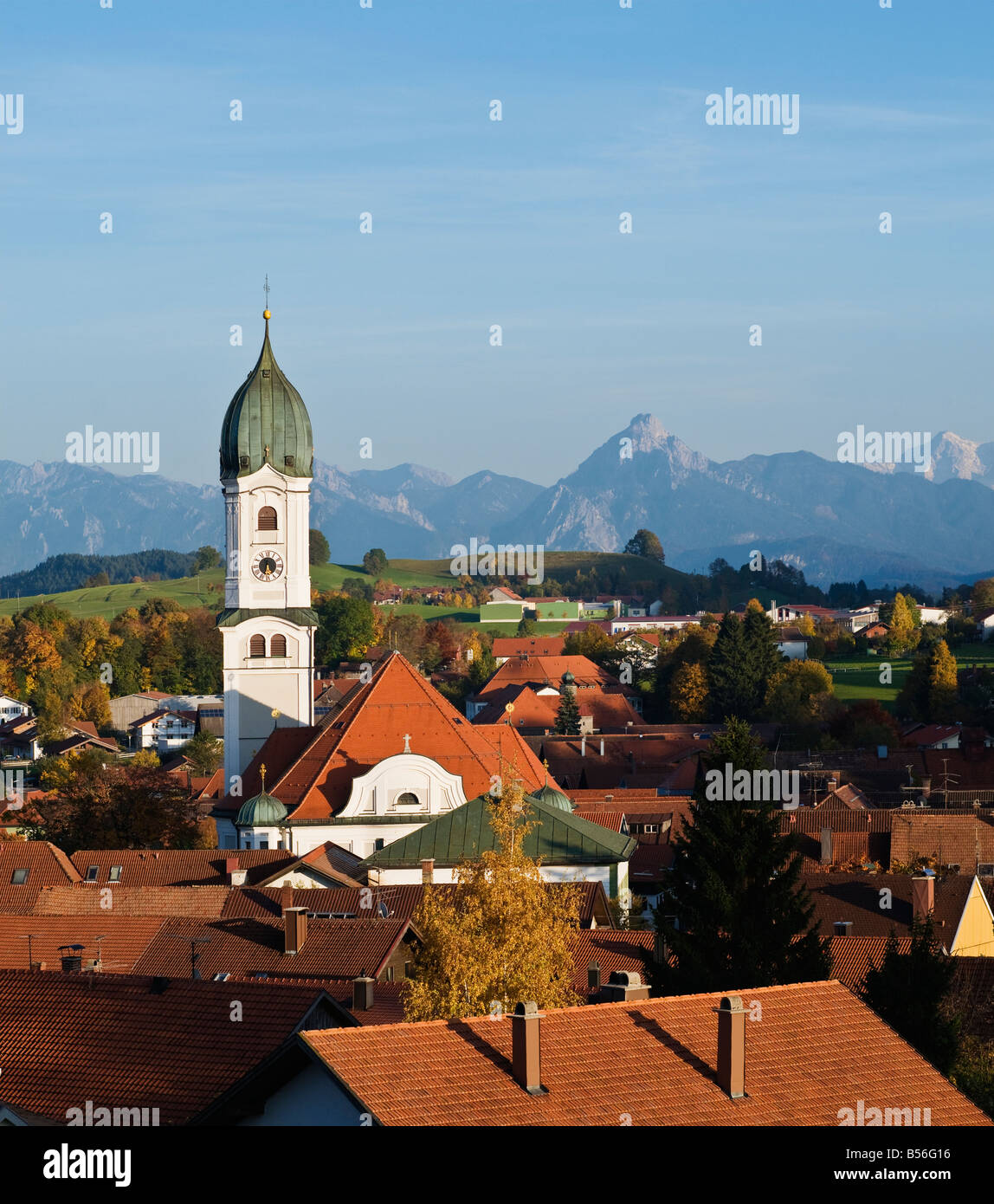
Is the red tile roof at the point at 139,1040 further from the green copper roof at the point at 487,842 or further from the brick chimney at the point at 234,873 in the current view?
the green copper roof at the point at 487,842

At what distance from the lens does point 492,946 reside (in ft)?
90.0

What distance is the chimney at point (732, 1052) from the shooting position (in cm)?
1928

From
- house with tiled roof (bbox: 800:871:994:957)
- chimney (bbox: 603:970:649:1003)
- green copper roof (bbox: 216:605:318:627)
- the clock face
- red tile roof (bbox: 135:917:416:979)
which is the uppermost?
the clock face

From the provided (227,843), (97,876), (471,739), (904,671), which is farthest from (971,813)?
(904,671)

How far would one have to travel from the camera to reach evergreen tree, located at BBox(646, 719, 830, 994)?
30141 mm

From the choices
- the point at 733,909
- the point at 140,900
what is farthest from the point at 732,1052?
the point at 140,900

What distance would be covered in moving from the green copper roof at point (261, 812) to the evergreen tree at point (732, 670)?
67756mm

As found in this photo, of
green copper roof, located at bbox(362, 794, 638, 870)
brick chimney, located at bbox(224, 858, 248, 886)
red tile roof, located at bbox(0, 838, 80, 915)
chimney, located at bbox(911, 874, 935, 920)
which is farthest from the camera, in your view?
green copper roof, located at bbox(362, 794, 638, 870)

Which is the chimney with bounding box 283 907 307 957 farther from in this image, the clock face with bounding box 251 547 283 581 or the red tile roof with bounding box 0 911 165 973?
the clock face with bounding box 251 547 283 581

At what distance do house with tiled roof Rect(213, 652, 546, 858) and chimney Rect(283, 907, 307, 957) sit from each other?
20900 mm

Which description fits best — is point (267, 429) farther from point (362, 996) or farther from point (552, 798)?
point (362, 996)

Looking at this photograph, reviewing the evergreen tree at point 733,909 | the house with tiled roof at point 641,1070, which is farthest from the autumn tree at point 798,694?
the house with tiled roof at point 641,1070

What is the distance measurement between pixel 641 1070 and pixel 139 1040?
5.98 m

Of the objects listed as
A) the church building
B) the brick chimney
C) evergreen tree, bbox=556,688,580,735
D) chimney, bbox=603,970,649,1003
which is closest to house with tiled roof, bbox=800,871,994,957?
the church building
